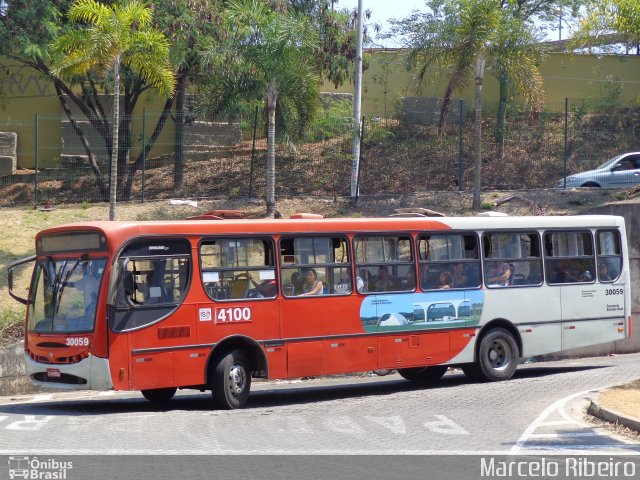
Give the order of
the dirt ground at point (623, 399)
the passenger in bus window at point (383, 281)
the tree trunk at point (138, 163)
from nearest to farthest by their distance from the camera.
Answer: the dirt ground at point (623, 399), the passenger in bus window at point (383, 281), the tree trunk at point (138, 163)

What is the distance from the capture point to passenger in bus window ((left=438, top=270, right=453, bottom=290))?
56.9 feet

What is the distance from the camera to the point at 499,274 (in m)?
18.2

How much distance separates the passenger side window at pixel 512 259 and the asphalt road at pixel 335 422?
187cm

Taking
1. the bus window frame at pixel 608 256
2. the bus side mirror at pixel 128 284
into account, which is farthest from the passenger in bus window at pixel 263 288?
the bus window frame at pixel 608 256

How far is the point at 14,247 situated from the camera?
79.4 feet

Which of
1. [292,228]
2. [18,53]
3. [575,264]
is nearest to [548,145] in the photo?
[575,264]

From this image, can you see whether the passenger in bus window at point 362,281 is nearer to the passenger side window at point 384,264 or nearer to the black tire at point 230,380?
the passenger side window at point 384,264

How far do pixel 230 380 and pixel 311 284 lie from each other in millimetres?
2145

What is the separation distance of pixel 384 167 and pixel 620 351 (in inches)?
436

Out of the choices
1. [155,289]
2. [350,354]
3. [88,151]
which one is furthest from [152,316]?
[88,151]

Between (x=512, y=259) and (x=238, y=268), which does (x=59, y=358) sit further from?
(x=512, y=259)

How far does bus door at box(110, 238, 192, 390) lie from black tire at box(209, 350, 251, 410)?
12.0 inches

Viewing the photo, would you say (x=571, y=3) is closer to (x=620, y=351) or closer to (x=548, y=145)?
(x=548, y=145)

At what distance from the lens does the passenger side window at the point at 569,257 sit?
18859mm
